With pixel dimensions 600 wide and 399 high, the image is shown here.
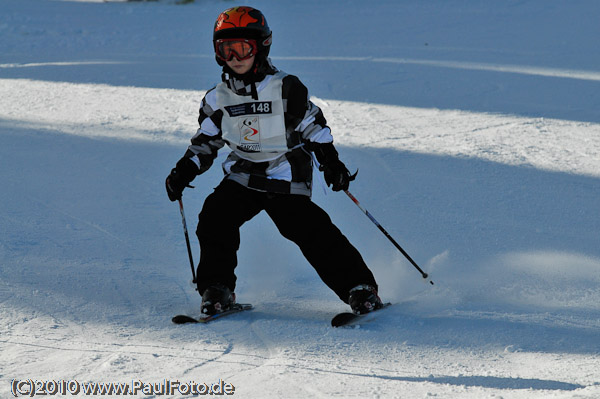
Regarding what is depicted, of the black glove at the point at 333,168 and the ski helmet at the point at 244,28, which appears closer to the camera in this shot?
the ski helmet at the point at 244,28

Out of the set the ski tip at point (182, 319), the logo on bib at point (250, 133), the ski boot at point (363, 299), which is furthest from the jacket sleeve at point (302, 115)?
the ski tip at point (182, 319)

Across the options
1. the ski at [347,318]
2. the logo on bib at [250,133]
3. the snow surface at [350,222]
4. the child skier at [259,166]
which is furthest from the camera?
the logo on bib at [250,133]

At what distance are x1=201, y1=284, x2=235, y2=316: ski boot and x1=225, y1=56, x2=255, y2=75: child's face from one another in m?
0.99

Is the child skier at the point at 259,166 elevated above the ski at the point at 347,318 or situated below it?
above

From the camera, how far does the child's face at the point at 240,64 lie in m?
3.38

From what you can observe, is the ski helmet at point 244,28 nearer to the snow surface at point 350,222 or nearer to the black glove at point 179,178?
the black glove at point 179,178

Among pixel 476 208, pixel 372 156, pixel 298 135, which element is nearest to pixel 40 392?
pixel 298 135

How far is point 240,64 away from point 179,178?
62cm

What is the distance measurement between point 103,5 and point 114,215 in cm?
943

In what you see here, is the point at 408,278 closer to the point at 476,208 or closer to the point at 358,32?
the point at 476,208

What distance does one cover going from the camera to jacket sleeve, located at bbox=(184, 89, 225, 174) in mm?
3506

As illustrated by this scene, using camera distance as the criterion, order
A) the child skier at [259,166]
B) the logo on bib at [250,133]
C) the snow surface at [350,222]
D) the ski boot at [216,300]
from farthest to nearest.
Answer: the logo on bib at [250,133]
the child skier at [259,166]
the ski boot at [216,300]
the snow surface at [350,222]

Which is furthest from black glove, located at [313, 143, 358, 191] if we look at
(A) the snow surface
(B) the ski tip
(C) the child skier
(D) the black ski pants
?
(B) the ski tip

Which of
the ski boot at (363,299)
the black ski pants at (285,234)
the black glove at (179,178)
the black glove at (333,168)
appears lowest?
the ski boot at (363,299)
